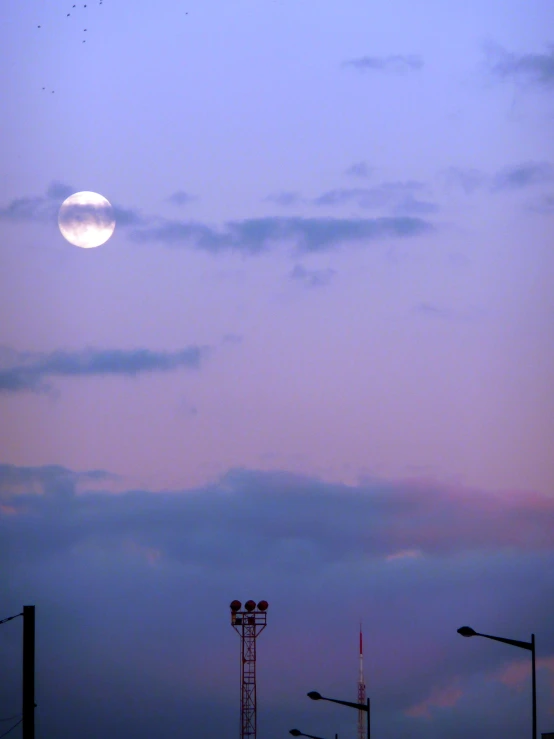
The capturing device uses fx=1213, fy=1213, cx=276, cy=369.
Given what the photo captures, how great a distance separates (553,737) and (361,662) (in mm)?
54960

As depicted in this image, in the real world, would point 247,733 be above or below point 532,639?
below

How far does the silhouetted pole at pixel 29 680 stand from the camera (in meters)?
60.5

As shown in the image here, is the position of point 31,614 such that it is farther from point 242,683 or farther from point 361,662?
point 361,662

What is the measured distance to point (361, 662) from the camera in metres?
126

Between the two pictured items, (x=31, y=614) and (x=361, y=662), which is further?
(x=361, y=662)

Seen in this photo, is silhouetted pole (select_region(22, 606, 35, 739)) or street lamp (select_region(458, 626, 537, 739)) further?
silhouetted pole (select_region(22, 606, 35, 739))

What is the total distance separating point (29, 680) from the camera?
2388 inches

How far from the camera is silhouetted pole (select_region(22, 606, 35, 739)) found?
60469 mm

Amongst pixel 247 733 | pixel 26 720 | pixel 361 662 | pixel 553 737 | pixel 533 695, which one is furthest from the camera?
pixel 361 662

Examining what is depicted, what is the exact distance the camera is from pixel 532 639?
4678 cm

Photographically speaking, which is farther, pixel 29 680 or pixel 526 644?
pixel 29 680

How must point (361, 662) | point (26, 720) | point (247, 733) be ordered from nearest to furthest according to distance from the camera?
point (26, 720), point (247, 733), point (361, 662)

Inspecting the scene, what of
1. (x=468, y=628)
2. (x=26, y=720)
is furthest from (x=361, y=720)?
(x=468, y=628)

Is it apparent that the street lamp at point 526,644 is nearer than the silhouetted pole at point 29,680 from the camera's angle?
Yes
